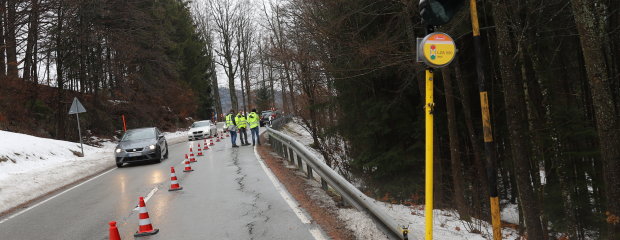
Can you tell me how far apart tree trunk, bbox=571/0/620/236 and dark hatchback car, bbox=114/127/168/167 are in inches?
559

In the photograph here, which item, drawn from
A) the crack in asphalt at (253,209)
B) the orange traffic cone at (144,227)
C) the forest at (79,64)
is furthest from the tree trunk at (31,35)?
the orange traffic cone at (144,227)

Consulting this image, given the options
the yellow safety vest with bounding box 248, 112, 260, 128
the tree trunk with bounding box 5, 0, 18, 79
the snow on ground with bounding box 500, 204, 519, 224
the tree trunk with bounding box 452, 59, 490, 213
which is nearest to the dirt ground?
the tree trunk with bounding box 452, 59, 490, 213

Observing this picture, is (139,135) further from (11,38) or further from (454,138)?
(454,138)

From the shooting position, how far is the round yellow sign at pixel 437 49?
431cm

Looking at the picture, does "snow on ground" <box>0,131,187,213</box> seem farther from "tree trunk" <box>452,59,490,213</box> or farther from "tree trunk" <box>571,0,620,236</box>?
"tree trunk" <box>571,0,620,236</box>

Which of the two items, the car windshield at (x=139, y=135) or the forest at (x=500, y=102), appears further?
the car windshield at (x=139, y=135)

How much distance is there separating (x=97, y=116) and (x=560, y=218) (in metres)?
28.0

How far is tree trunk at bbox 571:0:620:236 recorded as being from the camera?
22.9 ft

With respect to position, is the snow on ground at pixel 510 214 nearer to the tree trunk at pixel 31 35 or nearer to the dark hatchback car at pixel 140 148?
the dark hatchback car at pixel 140 148

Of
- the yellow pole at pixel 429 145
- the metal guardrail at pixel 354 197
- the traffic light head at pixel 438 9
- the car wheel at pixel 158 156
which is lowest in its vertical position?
the metal guardrail at pixel 354 197

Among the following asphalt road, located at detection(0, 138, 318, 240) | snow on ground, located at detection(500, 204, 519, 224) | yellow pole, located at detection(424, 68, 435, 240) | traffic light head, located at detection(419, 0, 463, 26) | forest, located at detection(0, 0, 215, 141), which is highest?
forest, located at detection(0, 0, 215, 141)

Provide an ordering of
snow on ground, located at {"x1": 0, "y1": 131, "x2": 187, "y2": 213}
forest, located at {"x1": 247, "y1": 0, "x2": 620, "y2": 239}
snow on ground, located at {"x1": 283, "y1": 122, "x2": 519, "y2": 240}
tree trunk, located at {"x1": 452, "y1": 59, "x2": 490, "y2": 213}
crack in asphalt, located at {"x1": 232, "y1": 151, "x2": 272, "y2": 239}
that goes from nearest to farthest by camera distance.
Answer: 1. snow on ground, located at {"x1": 283, "y1": 122, "x2": 519, "y2": 240}
2. crack in asphalt, located at {"x1": 232, "y1": 151, "x2": 272, "y2": 239}
3. forest, located at {"x1": 247, "y1": 0, "x2": 620, "y2": 239}
4. tree trunk, located at {"x1": 452, "y1": 59, "x2": 490, "y2": 213}
5. snow on ground, located at {"x1": 0, "y1": 131, "x2": 187, "y2": 213}

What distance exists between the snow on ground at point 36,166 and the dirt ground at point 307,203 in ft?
20.0

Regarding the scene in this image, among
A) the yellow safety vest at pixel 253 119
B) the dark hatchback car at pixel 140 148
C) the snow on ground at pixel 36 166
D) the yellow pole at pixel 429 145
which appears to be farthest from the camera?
the yellow safety vest at pixel 253 119
